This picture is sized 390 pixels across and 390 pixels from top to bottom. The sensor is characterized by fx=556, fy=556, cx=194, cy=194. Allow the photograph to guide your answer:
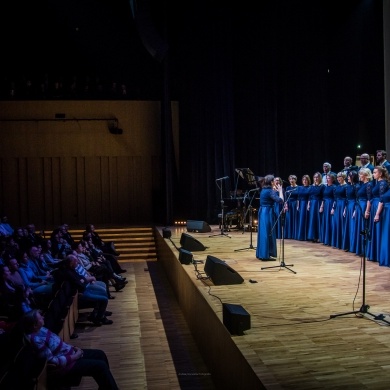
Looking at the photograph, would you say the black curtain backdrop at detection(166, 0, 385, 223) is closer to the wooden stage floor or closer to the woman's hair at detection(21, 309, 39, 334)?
the wooden stage floor

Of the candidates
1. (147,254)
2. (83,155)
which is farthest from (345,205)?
(83,155)

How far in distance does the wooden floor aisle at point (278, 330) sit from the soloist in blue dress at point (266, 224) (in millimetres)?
220

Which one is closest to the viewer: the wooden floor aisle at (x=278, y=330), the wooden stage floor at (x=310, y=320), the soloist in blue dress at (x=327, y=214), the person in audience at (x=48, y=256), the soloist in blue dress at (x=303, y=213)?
the wooden stage floor at (x=310, y=320)

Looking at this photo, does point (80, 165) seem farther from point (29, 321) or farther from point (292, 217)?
point (29, 321)

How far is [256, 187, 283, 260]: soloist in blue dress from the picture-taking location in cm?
880

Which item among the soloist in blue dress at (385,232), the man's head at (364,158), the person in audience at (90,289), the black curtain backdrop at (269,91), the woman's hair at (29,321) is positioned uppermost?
the black curtain backdrop at (269,91)

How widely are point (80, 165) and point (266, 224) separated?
410 inches

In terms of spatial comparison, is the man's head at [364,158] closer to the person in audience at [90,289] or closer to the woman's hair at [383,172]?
the woman's hair at [383,172]

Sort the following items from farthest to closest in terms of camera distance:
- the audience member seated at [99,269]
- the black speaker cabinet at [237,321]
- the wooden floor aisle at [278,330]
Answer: the audience member seated at [99,269] → the black speaker cabinet at [237,321] → the wooden floor aisle at [278,330]

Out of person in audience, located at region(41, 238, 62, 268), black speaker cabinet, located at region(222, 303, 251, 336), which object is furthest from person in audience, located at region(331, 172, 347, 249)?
black speaker cabinet, located at region(222, 303, 251, 336)

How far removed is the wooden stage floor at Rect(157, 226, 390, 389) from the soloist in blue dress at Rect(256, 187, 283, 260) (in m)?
0.21

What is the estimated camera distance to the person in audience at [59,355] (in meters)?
4.39

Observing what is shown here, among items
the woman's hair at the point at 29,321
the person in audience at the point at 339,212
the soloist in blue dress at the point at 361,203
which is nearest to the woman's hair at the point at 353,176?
the soloist in blue dress at the point at 361,203

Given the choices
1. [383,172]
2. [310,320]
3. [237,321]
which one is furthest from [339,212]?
[237,321]
